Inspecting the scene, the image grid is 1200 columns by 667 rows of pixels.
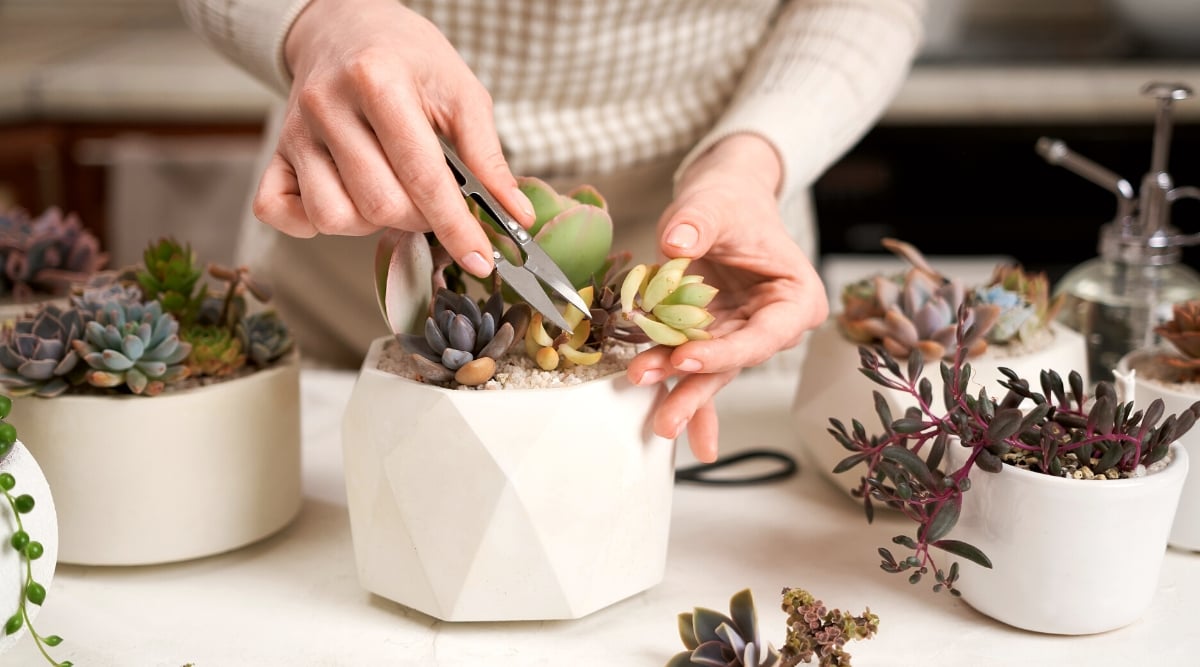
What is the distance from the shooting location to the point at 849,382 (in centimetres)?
73

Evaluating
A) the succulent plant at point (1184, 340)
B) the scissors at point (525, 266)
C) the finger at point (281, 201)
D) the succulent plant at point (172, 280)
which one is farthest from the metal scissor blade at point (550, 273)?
the succulent plant at point (1184, 340)

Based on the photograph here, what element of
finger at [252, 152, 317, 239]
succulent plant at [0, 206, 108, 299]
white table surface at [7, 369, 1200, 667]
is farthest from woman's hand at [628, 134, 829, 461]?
succulent plant at [0, 206, 108, 299]

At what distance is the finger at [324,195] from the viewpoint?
60 centimetres

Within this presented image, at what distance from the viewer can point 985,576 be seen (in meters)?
0.60

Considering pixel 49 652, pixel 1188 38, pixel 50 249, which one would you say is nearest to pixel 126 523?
pixel 49 652

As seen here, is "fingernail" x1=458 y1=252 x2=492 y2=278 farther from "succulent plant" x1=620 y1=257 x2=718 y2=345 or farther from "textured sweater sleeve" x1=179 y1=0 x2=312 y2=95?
"textured sweater sleeve" x1=179 y1=0 x2=312 y2=95

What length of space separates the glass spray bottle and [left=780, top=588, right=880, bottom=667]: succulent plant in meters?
0.38

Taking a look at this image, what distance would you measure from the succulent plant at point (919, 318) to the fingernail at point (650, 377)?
0.19 metres

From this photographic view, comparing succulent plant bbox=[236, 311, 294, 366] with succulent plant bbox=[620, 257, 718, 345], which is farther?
succulent plant bbox=[236, 311, 294, 366]

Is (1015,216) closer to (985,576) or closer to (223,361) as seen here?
(985,576)

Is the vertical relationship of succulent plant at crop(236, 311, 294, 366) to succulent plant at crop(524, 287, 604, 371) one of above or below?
below

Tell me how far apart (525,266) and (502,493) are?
127 millimetres

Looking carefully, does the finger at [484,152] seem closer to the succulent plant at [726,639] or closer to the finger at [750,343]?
the finger at [750,343]

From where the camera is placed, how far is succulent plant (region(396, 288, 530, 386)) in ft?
1.89
